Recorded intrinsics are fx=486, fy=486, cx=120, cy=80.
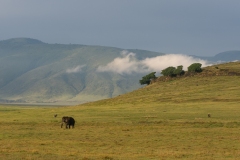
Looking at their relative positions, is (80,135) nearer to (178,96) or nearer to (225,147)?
(225,147)

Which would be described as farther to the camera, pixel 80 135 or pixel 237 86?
pixel 237 86

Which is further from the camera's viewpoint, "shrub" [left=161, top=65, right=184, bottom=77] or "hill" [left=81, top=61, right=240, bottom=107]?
"shrub" [left=161, top=65, right=184, bottom=77]

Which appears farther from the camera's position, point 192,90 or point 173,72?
point 173,72

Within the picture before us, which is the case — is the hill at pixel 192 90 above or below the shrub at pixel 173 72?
below

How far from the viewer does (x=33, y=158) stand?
26.1 m

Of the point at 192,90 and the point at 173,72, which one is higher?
the point at 173,72

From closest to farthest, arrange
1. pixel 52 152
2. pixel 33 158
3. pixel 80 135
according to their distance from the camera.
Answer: pixel 33 158
pixel 52 152
pixel 80 135

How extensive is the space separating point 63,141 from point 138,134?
7.70 metres

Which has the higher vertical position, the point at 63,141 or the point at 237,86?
the point at 237,86

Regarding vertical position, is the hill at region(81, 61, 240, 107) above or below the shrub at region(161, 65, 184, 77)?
below

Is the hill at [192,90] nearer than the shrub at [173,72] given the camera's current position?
Yes

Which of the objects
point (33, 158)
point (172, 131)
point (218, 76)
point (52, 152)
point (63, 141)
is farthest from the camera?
point (218, 76)

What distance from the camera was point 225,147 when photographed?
31359 millimetres

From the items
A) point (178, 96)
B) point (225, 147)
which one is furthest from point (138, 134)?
point (178, 96)
